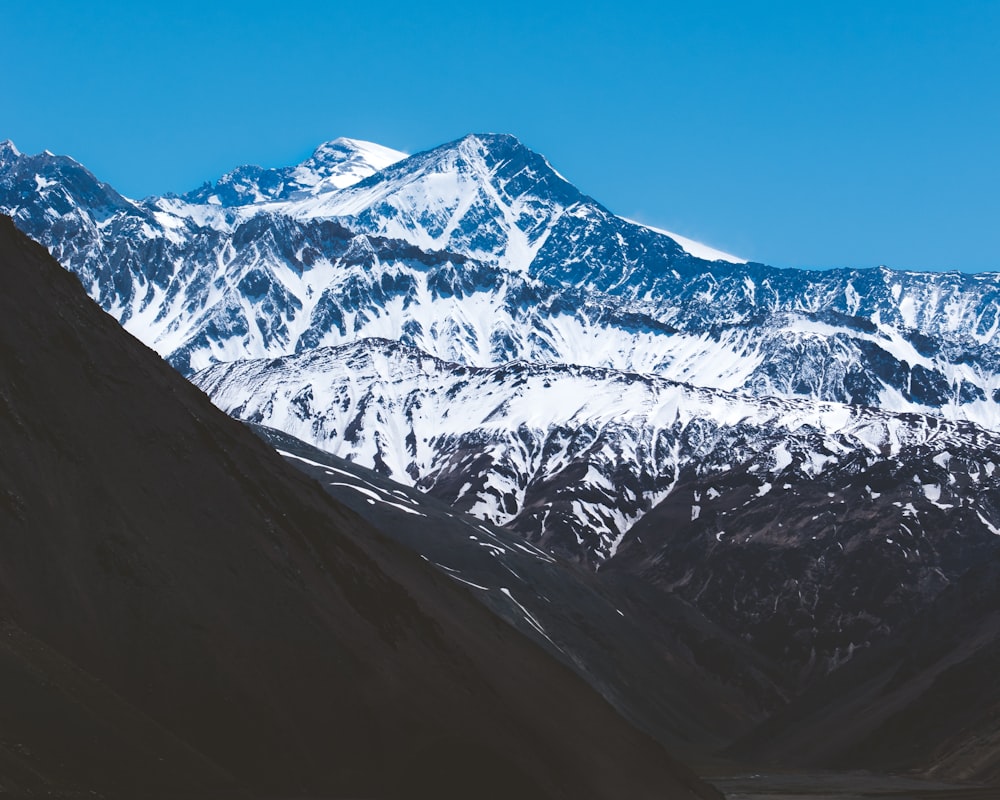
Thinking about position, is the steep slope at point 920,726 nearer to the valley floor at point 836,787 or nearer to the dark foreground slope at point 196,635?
the valley floor at point 836,787

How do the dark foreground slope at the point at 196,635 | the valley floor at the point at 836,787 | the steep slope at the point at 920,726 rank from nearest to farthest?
1. the dark foreground slope at the point at 196,635
2. the valley floor at the point at 836,787
3. the steep slope at the point at 920,726

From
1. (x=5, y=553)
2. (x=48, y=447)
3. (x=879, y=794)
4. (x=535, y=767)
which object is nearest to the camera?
(x=5, y=553)

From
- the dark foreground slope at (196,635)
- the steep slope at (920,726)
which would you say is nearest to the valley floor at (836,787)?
the steep slope at (920,726)

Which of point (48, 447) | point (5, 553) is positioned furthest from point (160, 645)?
point (48, 447)

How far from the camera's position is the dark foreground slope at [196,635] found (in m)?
59.0

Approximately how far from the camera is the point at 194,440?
88.6m

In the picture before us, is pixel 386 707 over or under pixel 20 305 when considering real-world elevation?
under

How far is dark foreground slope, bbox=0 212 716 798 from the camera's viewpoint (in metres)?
59.0

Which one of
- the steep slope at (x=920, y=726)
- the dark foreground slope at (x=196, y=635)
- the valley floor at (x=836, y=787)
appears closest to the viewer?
the dark foreground slope at (x=196, y=635)

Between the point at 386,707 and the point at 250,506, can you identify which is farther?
the point at 250,506

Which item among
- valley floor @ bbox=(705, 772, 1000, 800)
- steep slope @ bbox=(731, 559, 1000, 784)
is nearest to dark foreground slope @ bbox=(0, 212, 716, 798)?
valley floor @ bbox=(705, 772, 1000, 800)

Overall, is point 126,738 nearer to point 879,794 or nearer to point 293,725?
point 293,725

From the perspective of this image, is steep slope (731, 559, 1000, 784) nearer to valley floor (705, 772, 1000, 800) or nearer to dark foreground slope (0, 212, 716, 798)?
valley floor (705, 772, 1000, 800)

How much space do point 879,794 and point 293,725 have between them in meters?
79.9
